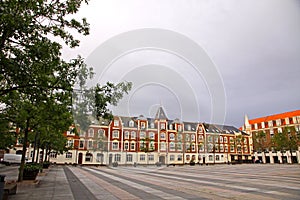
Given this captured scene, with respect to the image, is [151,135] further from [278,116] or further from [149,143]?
[278,116]

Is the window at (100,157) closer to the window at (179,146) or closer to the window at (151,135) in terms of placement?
the window at (151,135)

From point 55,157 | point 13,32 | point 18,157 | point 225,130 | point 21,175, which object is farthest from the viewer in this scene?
point 225,130

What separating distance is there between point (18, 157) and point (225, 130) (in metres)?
64.5

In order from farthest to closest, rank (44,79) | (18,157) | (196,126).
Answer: (196,126)
(18,157)
(44,79)

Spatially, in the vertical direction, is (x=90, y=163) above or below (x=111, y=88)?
below

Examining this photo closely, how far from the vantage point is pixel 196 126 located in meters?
75.7

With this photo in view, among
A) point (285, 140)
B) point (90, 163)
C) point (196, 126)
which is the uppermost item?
point (196, 126)

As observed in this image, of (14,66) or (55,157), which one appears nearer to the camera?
(14,66)

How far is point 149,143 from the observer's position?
6212cm

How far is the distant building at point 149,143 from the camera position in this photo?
55844 mm

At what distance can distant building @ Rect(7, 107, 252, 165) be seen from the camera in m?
55.8

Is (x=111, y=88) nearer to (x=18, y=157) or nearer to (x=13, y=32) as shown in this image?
(x=13, y=32)

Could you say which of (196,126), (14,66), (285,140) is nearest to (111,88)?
(14,66)

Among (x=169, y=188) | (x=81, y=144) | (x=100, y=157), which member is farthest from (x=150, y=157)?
(x=169, y=188)
